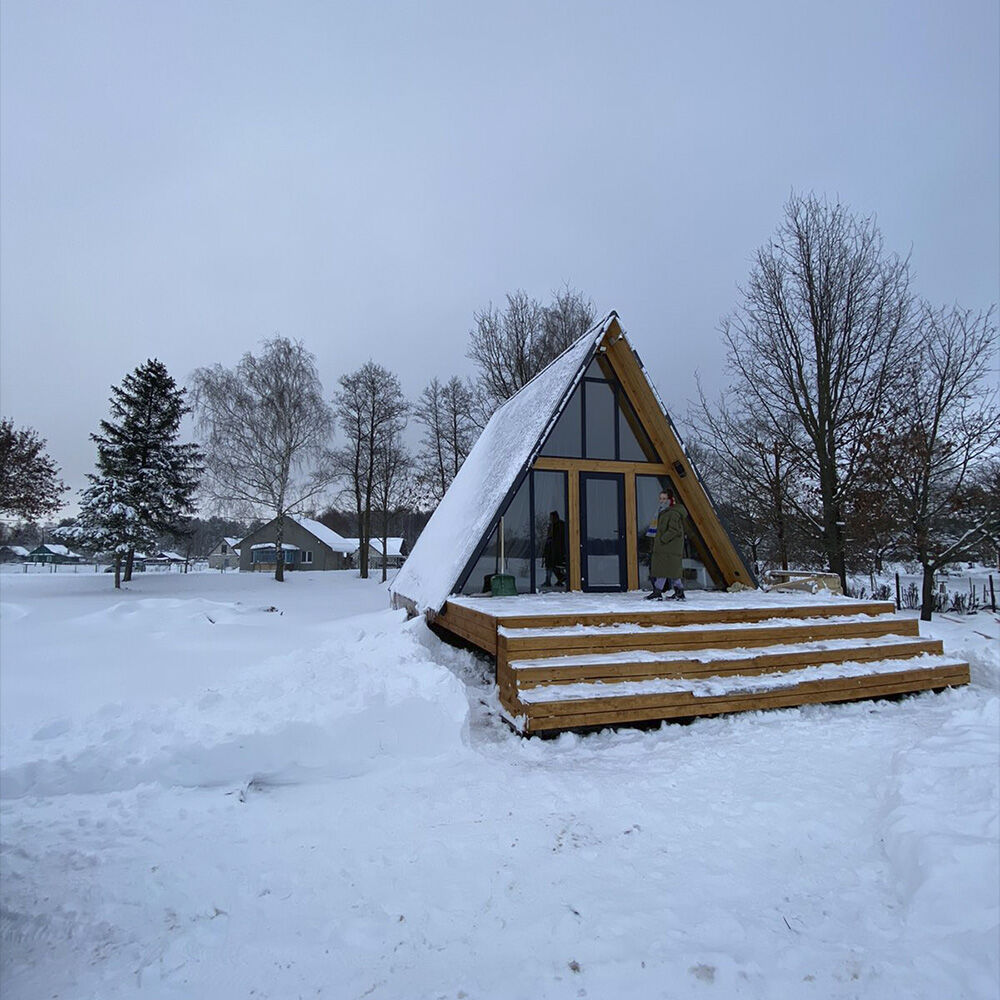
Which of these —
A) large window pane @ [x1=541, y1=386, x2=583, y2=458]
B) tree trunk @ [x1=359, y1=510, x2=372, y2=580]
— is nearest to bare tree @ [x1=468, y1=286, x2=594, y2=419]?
tree trunk @ [x1=359, y1=510, x2=372, y2=580]

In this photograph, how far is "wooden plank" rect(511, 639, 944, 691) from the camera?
466 centimetres

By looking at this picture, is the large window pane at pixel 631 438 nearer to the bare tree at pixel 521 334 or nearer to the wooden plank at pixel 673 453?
the wooden plank at pixel 673 453

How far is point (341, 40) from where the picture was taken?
7957 millimetres

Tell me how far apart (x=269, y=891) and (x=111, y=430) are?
73.8 feet

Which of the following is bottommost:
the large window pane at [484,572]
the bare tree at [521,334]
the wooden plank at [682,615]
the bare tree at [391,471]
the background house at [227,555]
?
the background house at [227,555]

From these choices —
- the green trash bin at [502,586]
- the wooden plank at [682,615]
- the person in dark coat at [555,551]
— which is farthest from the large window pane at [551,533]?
the wooden plank at [682,615]

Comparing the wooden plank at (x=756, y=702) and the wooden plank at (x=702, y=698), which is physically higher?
the wooden plank at (x=702, y=698)

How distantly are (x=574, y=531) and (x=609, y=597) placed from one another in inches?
56.3

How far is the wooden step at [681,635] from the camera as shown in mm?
4926

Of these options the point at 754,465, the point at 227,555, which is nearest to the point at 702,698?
the point at 754,465

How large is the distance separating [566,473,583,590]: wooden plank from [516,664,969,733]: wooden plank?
157 inches

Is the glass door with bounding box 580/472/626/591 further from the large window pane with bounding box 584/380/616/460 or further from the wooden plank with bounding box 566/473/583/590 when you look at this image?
the large window pane with bounding box 584/380/616/460

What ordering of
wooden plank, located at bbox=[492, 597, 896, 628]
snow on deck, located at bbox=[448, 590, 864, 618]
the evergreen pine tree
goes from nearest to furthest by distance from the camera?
wooden plank, located at bbox=[492, 597, 896, 628]
snow on deck, located at bbox=[448, 590, 864, 618]
the evergreen pine tree

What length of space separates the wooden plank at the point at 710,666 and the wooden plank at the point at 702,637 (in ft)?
0.79
